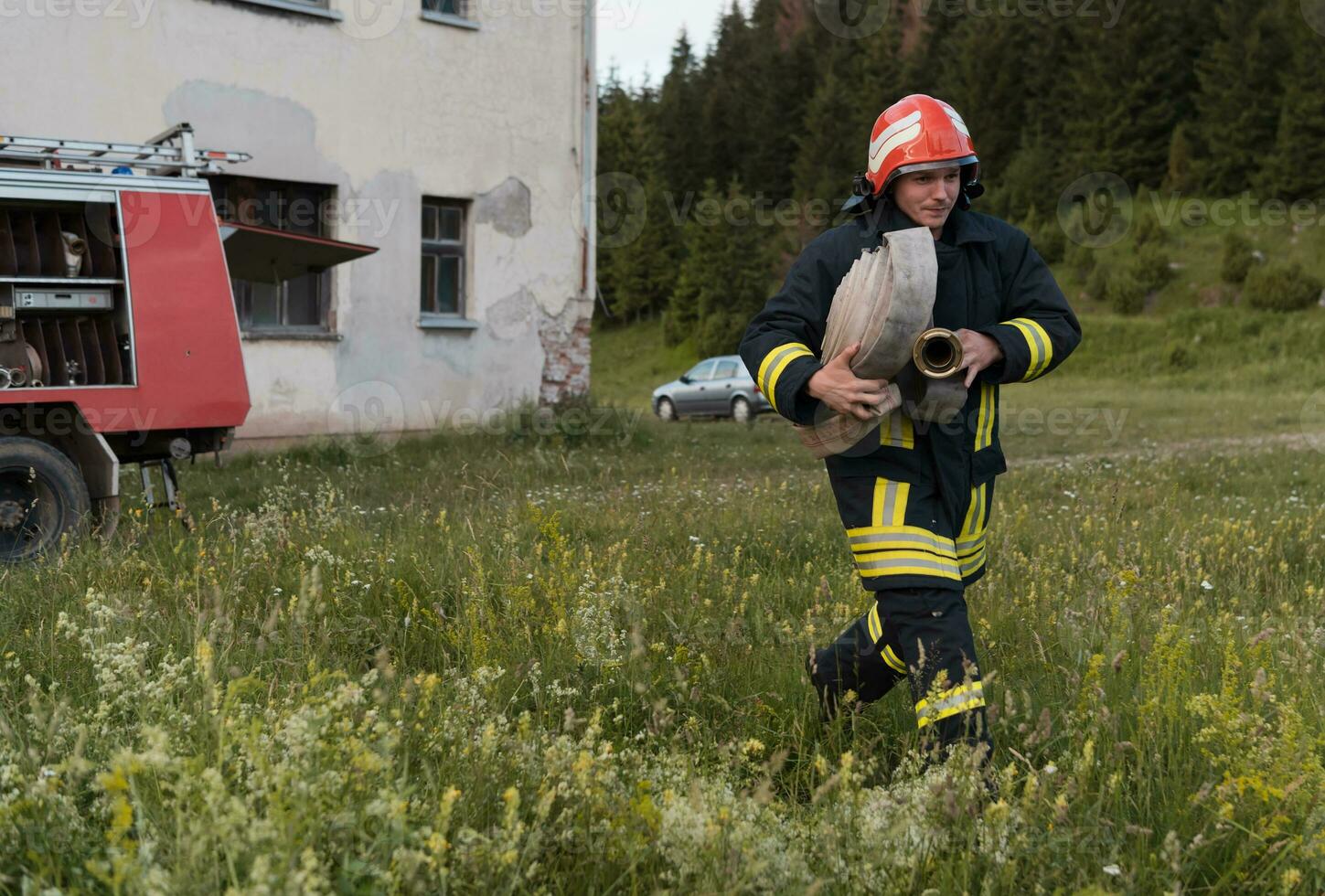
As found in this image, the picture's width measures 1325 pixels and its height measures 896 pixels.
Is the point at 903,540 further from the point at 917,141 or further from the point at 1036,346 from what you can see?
the point at 917,141

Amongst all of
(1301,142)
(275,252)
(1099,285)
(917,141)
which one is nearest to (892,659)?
(917,141)

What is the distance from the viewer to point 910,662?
3.30 m

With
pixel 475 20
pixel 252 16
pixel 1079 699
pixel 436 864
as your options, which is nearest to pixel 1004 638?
pixel 1079 699

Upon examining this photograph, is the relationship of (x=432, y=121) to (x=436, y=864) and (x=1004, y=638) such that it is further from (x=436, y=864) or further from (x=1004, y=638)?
(x=436, y=864)

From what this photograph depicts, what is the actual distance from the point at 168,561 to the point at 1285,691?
4.70 meters

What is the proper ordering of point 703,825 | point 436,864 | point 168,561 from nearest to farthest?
1. point 436,864
2. point 703,825
3. point 168,561

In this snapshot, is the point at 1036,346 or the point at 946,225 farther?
the point at 946,225

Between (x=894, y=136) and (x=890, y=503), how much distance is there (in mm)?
1051

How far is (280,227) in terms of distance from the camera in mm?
13641

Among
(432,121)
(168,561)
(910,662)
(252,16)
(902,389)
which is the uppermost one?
(252,16)

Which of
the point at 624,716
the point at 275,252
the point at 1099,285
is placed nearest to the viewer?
the point at 624,716

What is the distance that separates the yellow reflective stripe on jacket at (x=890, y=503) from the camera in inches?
131

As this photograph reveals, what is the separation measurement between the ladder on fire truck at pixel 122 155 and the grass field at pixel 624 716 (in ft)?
8.09

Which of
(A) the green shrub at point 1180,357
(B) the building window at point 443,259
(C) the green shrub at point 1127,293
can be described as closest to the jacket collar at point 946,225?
(B) the building window at point 443,259
